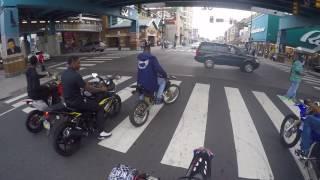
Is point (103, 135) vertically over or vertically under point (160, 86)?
under

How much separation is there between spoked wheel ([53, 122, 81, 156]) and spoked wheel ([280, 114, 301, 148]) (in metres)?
4.51

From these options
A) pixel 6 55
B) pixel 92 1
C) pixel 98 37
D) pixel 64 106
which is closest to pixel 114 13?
pixel 92 1

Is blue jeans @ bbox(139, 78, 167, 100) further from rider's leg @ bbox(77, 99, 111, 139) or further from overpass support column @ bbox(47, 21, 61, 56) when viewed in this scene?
overpass support column @ bbox(47, 21, 61, 56)

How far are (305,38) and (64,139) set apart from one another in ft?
133

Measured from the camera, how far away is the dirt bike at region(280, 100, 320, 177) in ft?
15.9

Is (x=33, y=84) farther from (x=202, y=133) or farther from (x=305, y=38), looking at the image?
(x=305, y=38)

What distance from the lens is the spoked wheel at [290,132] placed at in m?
5.89

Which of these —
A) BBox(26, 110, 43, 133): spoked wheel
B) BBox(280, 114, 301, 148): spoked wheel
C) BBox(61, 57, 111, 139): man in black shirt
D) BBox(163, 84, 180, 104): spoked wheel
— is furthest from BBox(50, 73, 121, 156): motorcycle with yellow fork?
BBox(280, 114, 301, 148): spoked wheel

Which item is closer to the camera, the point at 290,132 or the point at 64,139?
the point at 64,139

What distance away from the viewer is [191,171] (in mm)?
3605

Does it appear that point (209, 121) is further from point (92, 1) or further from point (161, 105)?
point (92, 1)

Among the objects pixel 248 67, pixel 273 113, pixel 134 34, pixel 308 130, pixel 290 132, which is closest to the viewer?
pixel 308 130

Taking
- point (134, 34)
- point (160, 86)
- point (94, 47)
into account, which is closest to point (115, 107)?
point (160, 86)

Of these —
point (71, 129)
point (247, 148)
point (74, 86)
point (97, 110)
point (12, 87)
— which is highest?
point (74, 86)
